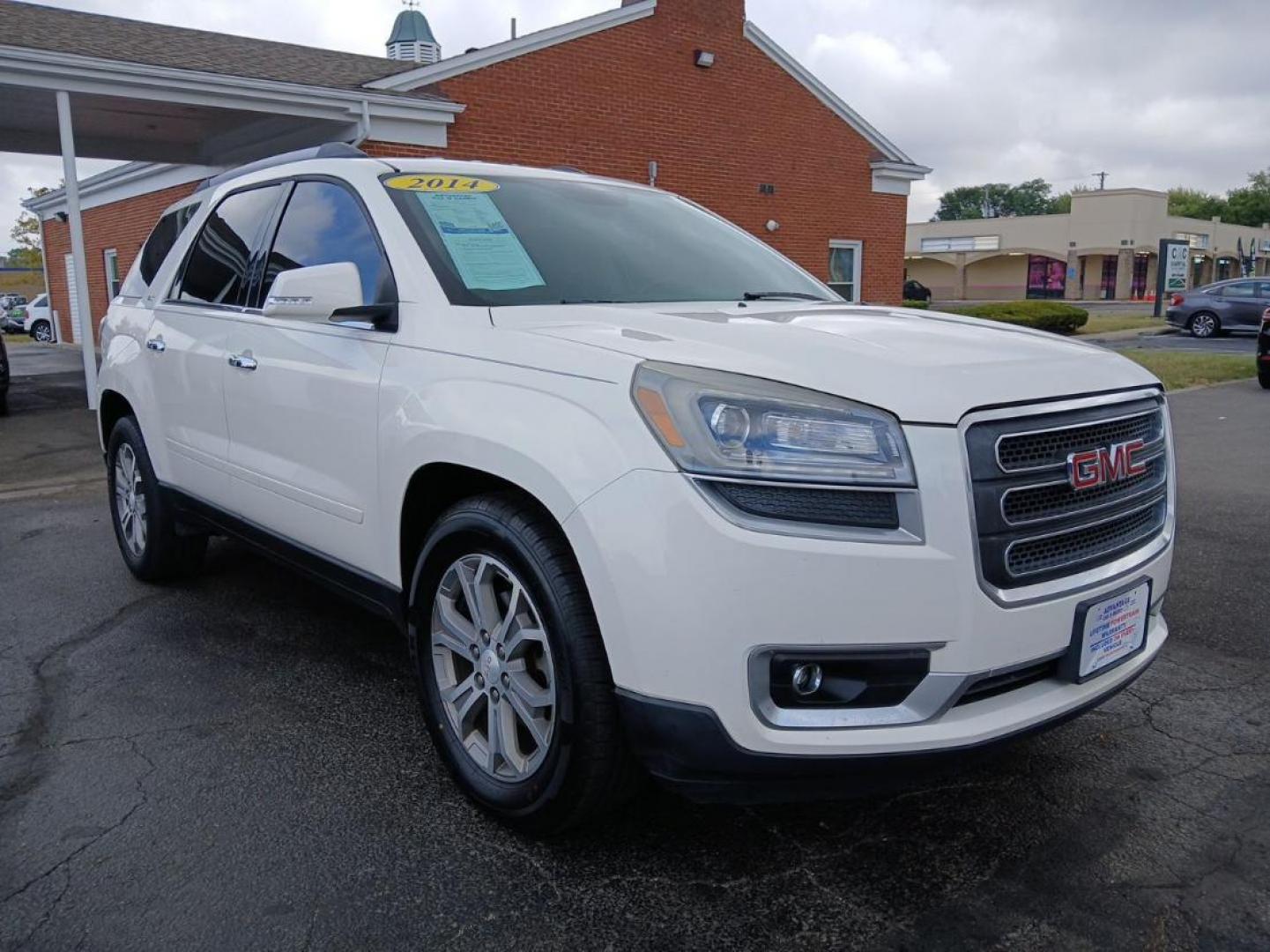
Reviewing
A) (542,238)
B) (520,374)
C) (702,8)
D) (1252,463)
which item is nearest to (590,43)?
(702,8)

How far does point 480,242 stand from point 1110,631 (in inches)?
85.0

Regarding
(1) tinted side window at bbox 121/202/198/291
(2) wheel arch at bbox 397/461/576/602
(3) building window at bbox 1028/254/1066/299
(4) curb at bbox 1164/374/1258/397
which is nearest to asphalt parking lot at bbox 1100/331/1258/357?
(4) curb at bbox 1164/374/1258/397

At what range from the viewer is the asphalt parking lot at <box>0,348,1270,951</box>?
7.86 ft

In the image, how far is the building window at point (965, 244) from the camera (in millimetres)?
59625

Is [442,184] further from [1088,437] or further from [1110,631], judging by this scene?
[1110,631]

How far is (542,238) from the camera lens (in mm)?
3430

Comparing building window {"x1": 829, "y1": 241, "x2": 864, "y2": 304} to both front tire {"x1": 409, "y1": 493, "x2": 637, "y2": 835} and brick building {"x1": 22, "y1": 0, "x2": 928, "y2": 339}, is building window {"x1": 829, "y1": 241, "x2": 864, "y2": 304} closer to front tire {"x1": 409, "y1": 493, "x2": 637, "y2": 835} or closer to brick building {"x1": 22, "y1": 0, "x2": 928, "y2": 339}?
brick building {"x1": 22, "y1": 0, "x2": 928, "y2": 339}

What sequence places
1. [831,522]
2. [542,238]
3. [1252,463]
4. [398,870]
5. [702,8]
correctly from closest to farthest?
[831,522] → [398,870] → [542,238] → [1252,463] → [702,8]

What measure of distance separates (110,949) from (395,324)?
5.85ft

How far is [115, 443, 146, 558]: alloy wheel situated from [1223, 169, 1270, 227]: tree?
340ft

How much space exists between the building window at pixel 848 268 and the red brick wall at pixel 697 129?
22cm

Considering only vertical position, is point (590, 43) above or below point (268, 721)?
above

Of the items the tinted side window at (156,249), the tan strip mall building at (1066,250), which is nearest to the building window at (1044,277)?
the tan strip mall building at (1066,250)

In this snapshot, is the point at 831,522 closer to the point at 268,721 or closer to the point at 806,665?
the point at 806,665
